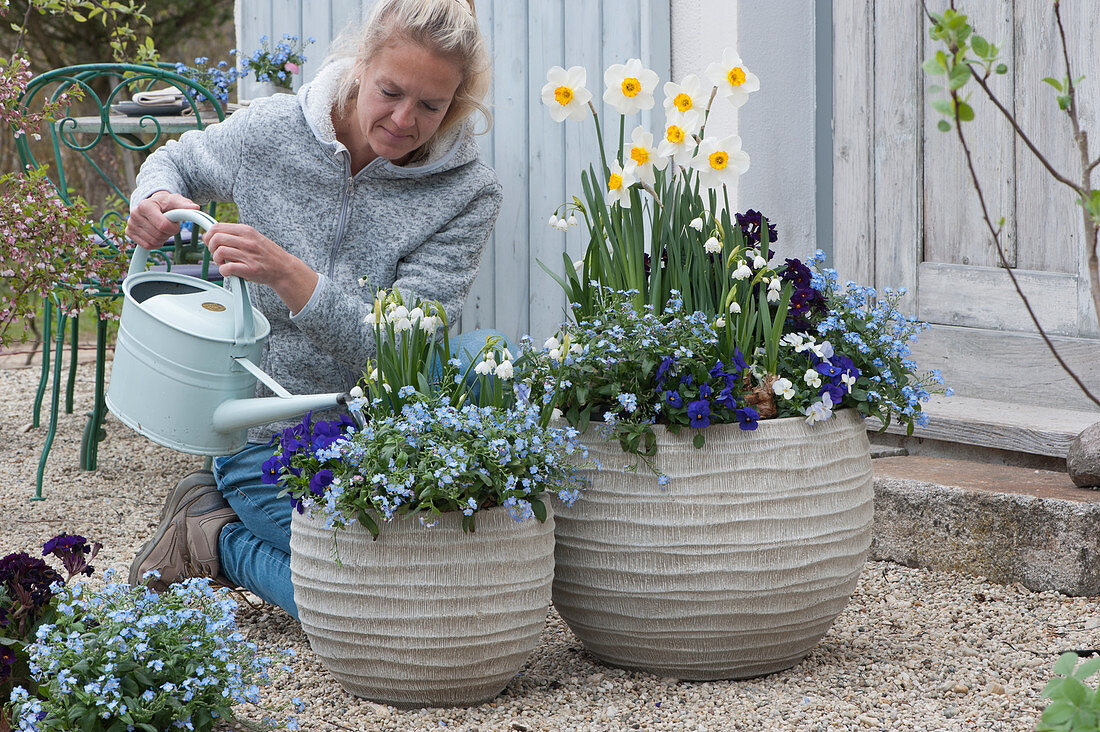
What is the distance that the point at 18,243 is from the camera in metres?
3.00

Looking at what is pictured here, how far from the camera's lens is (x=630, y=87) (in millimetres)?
1805

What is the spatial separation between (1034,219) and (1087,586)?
2.91 feet

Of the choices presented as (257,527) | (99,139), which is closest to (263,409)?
(257,527)

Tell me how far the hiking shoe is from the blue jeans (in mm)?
22

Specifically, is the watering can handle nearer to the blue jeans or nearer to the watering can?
the watering can

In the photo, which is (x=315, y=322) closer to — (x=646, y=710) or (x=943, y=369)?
(x=646, y=710)

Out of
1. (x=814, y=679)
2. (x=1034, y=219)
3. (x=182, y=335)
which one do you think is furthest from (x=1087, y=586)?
(x=182, y=335)

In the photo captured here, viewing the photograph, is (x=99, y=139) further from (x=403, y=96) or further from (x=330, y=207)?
(x=403, y=96)

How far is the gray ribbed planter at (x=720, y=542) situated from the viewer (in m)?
1.71

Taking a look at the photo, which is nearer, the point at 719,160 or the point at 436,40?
the point at 719,160

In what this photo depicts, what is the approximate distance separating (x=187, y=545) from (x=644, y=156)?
120 centimetres

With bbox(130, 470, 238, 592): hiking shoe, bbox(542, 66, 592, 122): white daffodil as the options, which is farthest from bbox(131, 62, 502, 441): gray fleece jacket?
bbox(542, 66, 592, 122): white daffodil

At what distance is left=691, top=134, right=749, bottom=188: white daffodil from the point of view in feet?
5.80

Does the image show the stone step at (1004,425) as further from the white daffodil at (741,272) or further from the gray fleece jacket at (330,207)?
the gray fleece jacket at (330,207)
